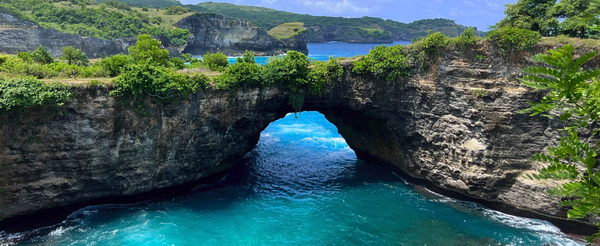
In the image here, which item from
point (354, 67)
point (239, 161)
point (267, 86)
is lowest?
point (239, 161)

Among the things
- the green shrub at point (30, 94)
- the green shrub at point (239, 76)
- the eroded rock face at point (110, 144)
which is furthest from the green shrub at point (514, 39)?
the green shrub at point (30, 94)

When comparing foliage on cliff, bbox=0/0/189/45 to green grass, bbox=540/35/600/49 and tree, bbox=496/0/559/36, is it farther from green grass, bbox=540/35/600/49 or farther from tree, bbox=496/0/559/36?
green grass, bbox=540/35/600/49

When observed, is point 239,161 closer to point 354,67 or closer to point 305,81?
point 305,81

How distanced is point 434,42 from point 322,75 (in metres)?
8.36

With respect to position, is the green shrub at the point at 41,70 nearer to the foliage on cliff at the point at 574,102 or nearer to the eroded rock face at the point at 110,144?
the eroded rock face at the point at 110,144

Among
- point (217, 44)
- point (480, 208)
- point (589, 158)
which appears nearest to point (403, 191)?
point (480, 208)

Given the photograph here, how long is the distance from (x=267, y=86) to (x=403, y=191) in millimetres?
13609

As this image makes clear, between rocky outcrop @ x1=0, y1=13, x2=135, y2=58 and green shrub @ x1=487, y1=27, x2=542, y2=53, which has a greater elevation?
green shrub @ x1=487, y1=27, x2=542, y2=53

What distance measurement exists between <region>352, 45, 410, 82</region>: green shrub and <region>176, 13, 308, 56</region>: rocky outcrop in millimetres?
84580

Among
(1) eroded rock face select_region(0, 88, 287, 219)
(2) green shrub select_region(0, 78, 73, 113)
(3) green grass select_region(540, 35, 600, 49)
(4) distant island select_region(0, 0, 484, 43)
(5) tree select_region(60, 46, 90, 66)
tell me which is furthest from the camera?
(4) distant island select_region(0, 0, 484, 43)

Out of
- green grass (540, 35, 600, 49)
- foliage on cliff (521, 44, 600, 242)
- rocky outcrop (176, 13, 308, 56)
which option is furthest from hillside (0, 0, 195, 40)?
foliage on cliff (521, 44, 600, 242)

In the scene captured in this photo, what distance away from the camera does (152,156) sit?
78.3ft

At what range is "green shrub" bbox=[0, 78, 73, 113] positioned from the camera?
19.1 m

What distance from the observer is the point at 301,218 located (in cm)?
2366
